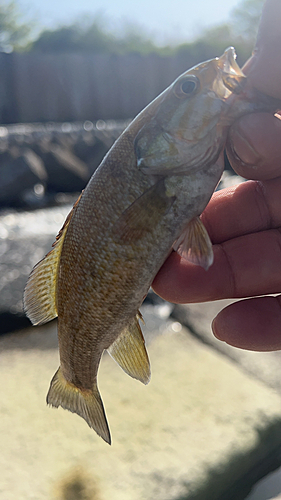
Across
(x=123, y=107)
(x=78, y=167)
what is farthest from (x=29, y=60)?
(x=78, y=167)

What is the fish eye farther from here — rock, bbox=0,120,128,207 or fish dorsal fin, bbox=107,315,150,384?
rock, bbox=0,120,128,207

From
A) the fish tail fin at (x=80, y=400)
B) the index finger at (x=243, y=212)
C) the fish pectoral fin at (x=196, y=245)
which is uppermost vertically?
the fish pectoral fin at (x=196, y=245)

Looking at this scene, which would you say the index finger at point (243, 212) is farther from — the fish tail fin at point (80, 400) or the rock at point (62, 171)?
the rock at point (62, 171)

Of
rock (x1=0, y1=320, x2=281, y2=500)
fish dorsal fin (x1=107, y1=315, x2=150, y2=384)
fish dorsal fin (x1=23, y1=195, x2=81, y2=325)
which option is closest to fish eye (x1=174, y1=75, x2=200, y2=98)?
fish dorsal fin (x1=23, y1=195, x2=81, y2=325)

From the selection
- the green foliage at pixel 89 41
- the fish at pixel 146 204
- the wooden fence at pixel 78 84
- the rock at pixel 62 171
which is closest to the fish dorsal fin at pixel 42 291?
the fish at pixel 146 204

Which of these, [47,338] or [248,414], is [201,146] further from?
[47,338]

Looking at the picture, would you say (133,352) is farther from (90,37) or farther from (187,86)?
(90,37)
